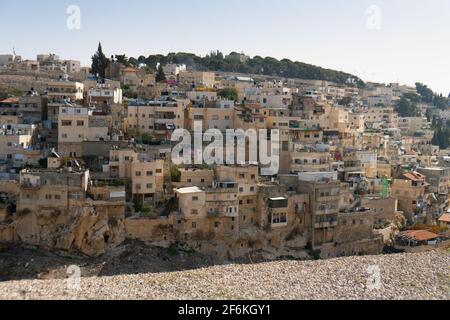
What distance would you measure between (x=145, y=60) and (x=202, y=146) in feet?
97.8

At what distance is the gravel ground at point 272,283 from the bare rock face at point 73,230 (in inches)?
87.0

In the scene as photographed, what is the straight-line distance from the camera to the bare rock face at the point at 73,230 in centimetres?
2427

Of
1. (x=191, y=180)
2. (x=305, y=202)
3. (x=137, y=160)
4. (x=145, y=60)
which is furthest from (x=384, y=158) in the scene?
(x=145, y=60)

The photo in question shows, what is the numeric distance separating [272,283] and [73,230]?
26.9 ft

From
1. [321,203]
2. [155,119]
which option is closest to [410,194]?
[321,203]

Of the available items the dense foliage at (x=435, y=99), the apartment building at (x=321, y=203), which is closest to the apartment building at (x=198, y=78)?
the apartment building at (x=321, y=203)

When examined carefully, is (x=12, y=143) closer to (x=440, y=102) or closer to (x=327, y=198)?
(x=327, y=198)

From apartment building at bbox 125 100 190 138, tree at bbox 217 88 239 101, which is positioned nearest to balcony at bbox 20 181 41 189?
apartment building at bbox 125 100 190 138

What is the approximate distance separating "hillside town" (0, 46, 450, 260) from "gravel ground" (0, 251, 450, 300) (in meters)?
2.47

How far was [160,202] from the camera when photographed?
26.2 metres

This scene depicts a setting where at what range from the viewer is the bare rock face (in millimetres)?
24266

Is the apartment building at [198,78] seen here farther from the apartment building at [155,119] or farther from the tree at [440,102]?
the tree at [440,102]

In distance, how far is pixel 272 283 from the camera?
69.4 ft

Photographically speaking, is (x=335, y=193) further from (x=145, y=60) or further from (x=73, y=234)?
(x=145, y=60)
